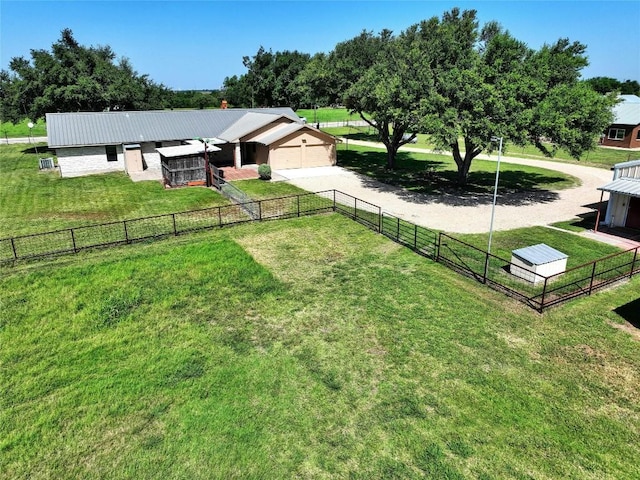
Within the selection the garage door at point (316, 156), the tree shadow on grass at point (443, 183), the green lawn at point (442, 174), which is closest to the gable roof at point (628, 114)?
the green lawn at point (442, 174)

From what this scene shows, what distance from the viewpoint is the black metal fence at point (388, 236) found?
47.4 feet

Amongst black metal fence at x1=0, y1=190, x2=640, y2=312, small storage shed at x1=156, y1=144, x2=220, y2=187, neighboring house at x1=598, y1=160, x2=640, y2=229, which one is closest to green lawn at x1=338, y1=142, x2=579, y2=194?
neighboring house at x1=598, y1=160, x2=640, y2=229

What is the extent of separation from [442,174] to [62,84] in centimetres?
3718

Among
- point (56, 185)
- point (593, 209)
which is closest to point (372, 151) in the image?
point (593, 209)

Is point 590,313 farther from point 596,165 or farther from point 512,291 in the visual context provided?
point 596,165

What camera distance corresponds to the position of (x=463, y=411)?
29.6 feet

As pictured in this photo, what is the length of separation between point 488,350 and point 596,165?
35385 mm

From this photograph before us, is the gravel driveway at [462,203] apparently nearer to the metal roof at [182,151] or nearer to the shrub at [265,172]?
the shrub at [265,172]

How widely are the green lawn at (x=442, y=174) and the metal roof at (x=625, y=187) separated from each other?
898cm

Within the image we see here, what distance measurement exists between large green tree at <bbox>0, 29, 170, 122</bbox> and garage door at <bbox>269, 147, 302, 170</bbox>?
854 inches

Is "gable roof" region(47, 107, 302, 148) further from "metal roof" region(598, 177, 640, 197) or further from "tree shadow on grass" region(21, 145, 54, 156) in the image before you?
"metal roof" region(598, 177, 640, 197)

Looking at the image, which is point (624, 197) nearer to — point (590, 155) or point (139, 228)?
point (139, 228)

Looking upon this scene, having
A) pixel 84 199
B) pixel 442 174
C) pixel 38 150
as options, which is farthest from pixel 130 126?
pixel 442 174

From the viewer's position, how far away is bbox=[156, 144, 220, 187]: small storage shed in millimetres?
28531
